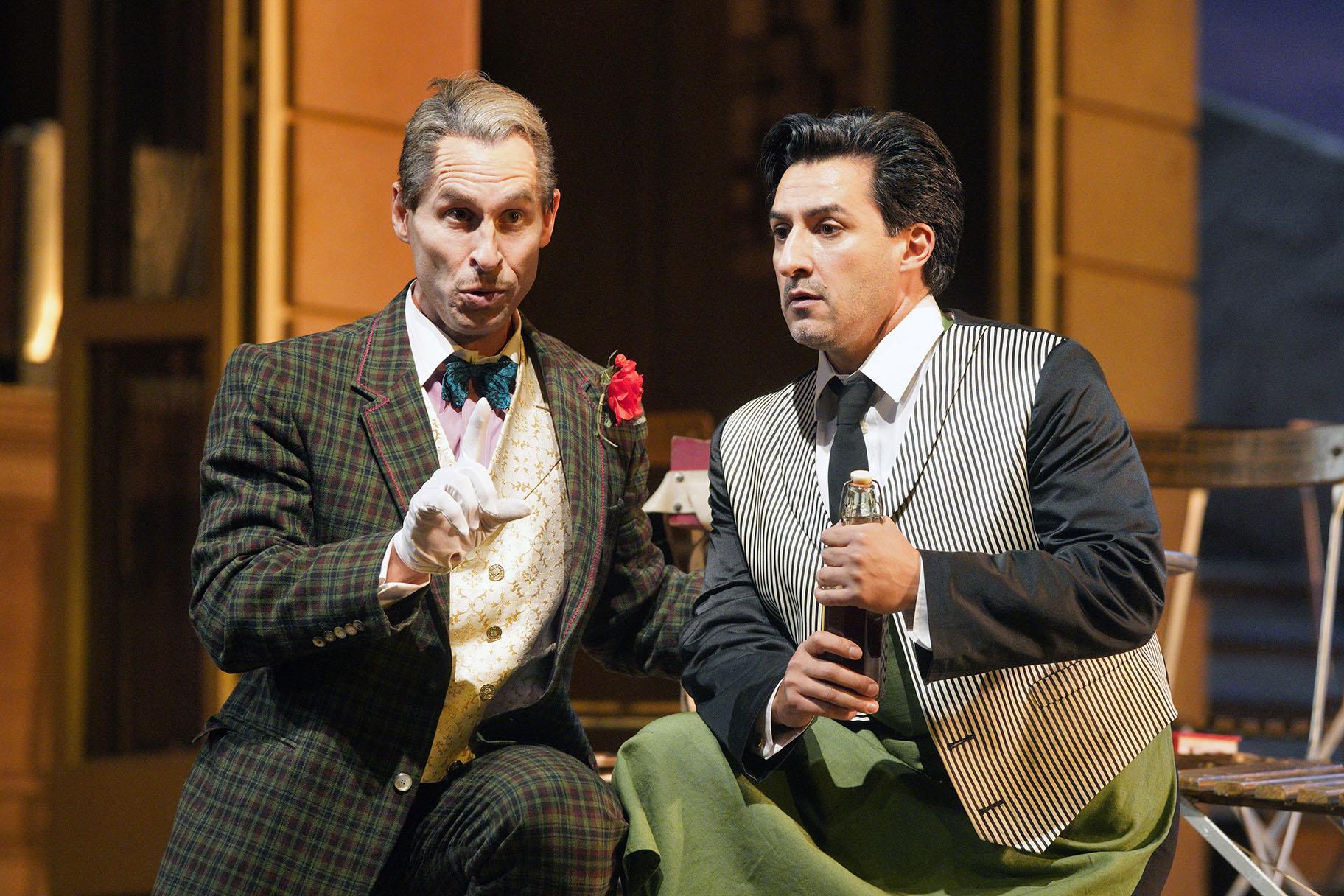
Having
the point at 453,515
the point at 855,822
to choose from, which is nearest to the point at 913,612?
the point at 855,822

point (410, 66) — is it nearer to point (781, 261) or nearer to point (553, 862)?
point (781, 261)

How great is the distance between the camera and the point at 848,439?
6.77 ft

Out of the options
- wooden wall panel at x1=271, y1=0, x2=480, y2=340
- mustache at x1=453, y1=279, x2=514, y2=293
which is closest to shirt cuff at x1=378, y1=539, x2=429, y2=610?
mustache at x1=453, y1=279, x2=514, y2=293

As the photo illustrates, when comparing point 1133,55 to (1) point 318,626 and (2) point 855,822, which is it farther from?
(1) point 318,626

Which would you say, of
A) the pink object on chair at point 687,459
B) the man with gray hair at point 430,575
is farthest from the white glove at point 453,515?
the pink object on chair at point 687,459

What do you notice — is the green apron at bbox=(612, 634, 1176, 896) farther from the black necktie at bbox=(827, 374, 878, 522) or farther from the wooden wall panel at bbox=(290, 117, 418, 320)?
the wooden wall panel at bbox=(290, 117, 418, 320)

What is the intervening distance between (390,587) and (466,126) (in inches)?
26.1

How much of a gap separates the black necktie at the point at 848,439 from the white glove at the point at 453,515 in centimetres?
45

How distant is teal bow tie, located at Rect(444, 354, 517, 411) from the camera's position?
2.17 meters

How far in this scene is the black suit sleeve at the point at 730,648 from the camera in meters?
1.94

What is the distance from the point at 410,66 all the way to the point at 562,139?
6.35 feet

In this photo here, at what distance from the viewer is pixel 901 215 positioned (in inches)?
81.7

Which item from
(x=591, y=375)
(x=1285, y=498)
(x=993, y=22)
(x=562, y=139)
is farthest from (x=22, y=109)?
(x=1285, y=498)

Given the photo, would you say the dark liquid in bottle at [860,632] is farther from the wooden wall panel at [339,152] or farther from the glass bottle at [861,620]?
the wooden wall panel at [339,152]
